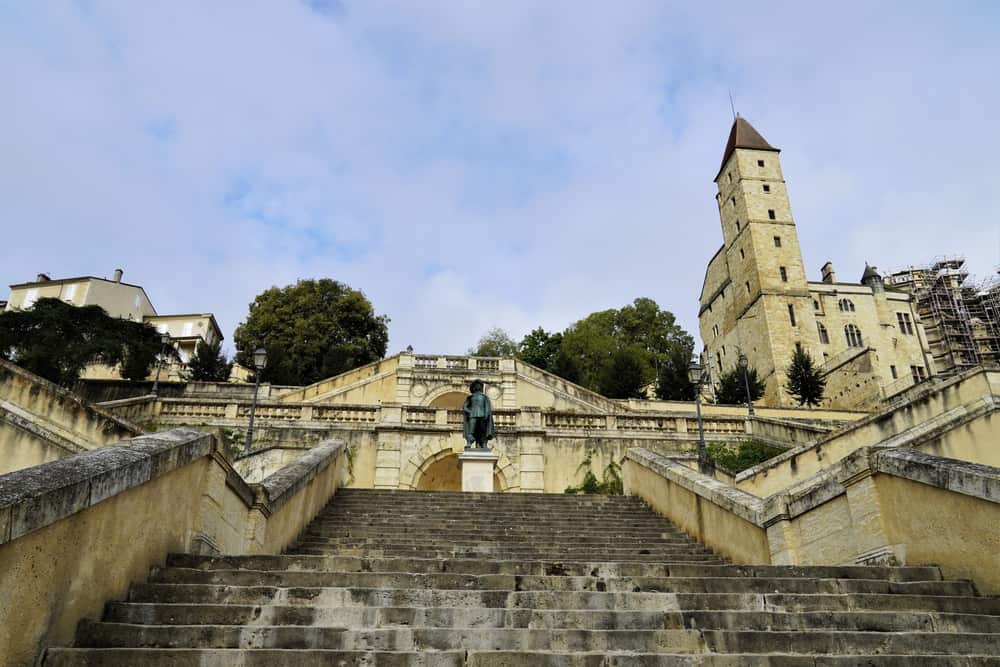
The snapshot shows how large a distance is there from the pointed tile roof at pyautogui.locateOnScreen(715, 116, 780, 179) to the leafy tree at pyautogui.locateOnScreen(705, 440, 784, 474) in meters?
50.1

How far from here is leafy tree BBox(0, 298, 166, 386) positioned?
30125 mm

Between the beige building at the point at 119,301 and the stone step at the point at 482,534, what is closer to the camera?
the stone step at the point at 482,534

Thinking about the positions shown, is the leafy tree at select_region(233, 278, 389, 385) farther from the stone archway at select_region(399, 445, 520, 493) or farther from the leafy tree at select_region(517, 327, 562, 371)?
the stone archway at select_region(399, 445, 520, 493)

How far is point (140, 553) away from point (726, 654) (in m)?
4.48

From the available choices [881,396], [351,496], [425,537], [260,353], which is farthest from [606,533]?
[881,396]

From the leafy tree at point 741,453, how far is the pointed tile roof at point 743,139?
5007 centimetres

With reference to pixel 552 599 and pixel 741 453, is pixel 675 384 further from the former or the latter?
pixel 552 599

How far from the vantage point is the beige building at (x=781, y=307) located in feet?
169

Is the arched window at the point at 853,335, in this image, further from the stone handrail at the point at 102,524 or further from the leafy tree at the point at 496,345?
the stone handrail at the point at 102,524

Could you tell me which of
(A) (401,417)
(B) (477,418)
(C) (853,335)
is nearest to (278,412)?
(A) (401,417)

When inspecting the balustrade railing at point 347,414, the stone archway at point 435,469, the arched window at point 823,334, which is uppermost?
the arched window at point 823,334

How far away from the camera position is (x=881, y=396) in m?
46.0

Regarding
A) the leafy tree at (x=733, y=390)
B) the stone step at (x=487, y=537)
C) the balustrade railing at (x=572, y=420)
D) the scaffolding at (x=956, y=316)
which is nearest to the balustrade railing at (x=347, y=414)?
the balustrade railing at (x=572, y=420)

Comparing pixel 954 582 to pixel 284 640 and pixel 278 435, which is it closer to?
pixel 284 640
